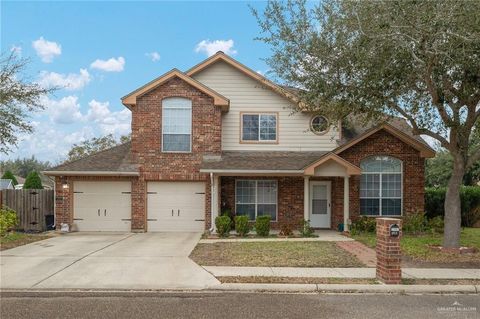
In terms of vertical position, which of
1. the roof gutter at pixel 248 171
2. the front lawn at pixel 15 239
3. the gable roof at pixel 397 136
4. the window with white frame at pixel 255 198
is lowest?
the front lawn at pixel 15 239

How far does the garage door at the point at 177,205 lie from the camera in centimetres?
1953

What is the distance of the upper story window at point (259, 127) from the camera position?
20531 millimetres

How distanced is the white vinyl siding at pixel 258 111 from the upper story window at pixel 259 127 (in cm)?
17

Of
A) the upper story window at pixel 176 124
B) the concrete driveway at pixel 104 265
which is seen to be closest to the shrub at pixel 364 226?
the concrete driveway at pixel 104 265

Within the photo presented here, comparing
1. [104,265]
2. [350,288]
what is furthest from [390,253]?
[104,265]

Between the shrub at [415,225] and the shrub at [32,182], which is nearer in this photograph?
the shrub at [415,225]

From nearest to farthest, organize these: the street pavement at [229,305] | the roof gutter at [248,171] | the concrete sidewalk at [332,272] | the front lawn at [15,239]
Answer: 1. the street pavement at [229,305]
2. the concrete sidewalk at [332,272]
3. the front lawn at [15,239]
4. the roof gutter at [248,171]

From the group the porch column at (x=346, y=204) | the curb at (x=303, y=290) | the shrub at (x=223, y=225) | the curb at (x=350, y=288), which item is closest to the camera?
the curb at (x=303, y=290)

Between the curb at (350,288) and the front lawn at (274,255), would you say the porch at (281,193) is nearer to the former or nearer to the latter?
the front lawn at (274,255)

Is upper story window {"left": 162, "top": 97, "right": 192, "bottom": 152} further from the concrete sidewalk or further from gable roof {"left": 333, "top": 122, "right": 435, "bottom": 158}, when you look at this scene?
the concrete sidewalk

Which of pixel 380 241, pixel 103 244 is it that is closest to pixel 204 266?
pixel 380 241

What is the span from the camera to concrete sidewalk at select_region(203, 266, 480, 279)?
9914mm

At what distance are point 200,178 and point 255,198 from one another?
246 centimetres

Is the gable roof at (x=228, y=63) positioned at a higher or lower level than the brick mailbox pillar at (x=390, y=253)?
higher
